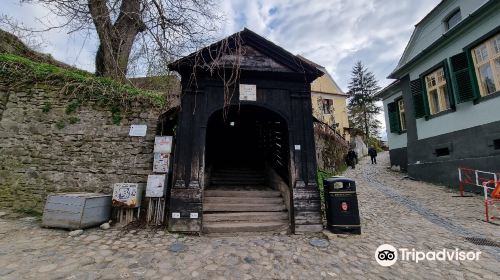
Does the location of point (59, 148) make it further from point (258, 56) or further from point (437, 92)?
point (437, 92)

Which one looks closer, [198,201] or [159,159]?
[198,201]

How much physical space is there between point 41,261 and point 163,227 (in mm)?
2219

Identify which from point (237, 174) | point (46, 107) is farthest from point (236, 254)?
point (46, 107)

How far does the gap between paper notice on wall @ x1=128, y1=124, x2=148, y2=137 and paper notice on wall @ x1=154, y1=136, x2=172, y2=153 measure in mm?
562

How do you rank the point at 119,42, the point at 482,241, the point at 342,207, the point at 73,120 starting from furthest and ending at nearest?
the point at 119,42 < the point at 73,120 < the point at 342,207 < the point at 482,241

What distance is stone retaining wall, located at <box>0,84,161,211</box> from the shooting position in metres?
5.91

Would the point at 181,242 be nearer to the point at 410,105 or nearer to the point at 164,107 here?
the point at 164,107

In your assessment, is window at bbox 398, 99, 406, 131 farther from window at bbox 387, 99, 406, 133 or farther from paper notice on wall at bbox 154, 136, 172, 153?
paper notice on wall at bbox 154, 136, 172, 153

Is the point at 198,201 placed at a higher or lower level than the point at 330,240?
higher

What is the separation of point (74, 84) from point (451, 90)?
13172 mm

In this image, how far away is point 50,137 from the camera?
6.16 m

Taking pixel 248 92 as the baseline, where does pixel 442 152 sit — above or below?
below

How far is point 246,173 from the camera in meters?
9.35

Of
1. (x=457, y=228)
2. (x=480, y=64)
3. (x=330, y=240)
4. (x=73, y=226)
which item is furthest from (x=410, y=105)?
(x=73, y=226)
